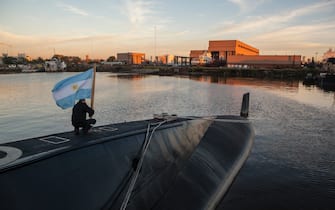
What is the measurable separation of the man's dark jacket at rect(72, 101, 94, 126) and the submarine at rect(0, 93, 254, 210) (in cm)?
69

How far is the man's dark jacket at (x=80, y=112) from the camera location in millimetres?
9398

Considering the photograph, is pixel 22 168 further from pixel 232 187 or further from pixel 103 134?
pixel 232 187

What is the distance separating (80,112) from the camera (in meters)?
9.53

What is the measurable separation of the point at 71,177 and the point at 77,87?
12.2ft

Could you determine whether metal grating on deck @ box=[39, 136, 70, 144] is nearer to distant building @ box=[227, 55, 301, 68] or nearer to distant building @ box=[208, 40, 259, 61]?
distant building @ box=[227, 55, 301, 68]

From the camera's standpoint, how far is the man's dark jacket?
9.40m

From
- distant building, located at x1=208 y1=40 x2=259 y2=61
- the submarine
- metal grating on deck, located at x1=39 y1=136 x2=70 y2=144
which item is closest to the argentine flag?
metal grating on deck, located at x1=39 y1=136 x2=70 y2=144

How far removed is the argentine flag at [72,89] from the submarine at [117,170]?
58.4 inches

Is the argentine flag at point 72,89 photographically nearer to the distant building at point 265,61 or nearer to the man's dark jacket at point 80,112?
the man's dark jacket at point 80,112

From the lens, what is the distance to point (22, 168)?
6.46 meters

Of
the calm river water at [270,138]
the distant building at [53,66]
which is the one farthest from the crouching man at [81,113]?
the distant building at [53,66]

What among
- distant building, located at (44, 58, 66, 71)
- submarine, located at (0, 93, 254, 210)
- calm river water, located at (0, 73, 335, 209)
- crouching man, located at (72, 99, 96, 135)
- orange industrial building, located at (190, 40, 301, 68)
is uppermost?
orange industrial building, located at (190, 40, 301, 68)

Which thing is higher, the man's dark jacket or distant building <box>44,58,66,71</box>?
distant building <box>44,58,66,71</box>

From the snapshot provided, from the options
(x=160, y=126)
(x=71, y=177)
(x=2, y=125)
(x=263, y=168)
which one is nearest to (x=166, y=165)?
(x=160, y=126)
